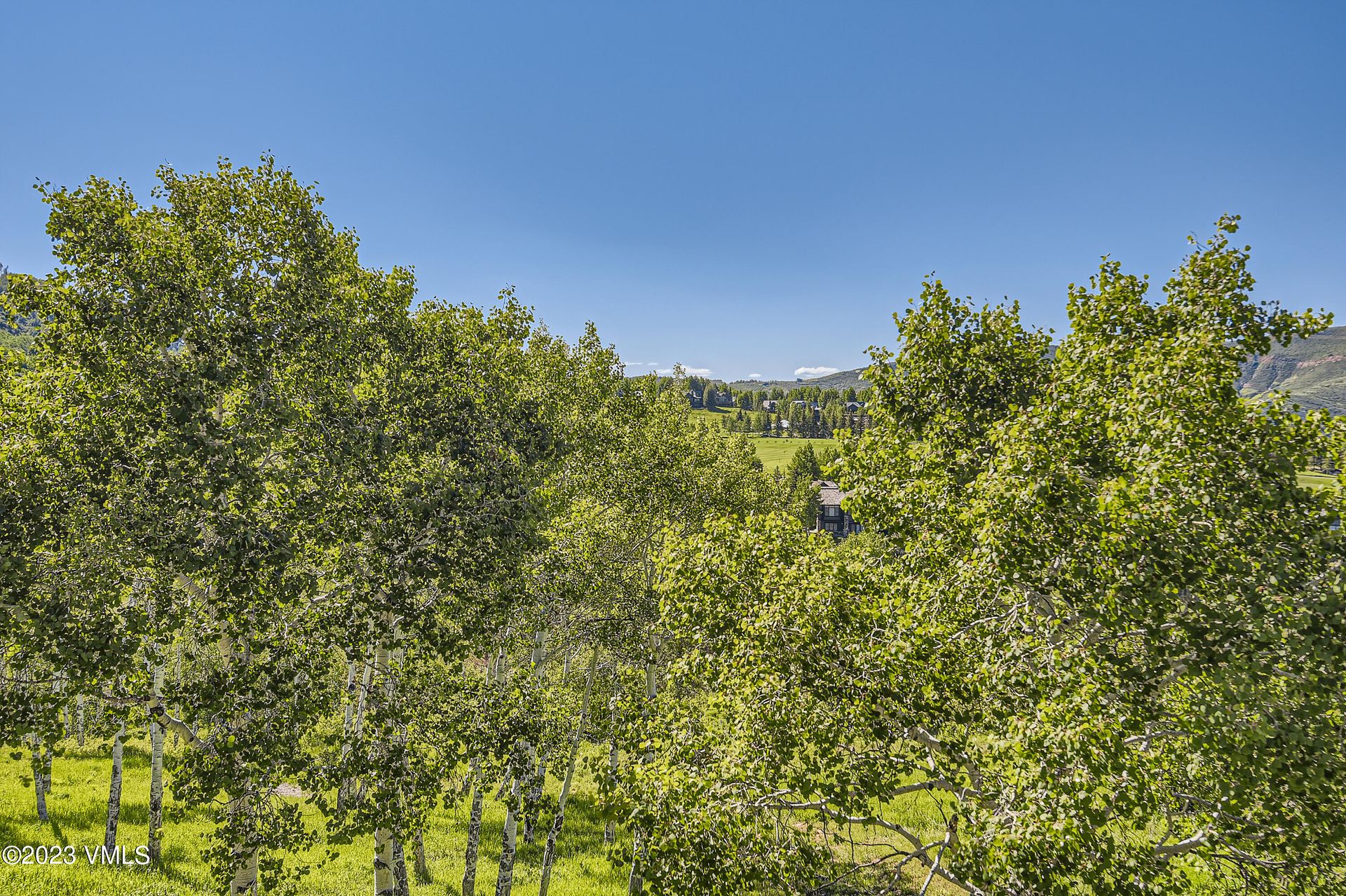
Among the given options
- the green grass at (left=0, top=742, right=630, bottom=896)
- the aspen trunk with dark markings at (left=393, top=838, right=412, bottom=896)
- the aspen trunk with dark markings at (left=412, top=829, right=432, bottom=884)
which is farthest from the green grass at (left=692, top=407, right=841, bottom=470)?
the aspen trunk with dark markings at (left=393, top=838, right=412, bottom=896)

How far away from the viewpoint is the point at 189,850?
18.5 metres

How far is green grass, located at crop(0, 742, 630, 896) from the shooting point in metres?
14.7

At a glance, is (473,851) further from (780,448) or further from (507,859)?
(780,448)

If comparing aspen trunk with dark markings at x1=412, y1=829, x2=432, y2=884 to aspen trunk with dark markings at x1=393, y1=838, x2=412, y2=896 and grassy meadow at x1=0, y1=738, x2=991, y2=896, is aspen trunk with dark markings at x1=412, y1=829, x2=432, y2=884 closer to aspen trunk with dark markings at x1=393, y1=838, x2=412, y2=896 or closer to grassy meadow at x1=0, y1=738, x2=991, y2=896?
grassy meadow at x1=0, y1=738, x2=991, y2=896

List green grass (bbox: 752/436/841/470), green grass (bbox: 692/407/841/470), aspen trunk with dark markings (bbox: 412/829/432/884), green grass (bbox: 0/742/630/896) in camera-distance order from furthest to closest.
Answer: green grass (bbox: 752/436/841/470) < green grass (bbox: 692/407/841/470) < aspen trunk with dark markings (bbox: 412/829/432/884) < green grass (bbox: 0/742/630/896)

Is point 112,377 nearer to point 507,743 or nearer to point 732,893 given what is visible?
point 507,743

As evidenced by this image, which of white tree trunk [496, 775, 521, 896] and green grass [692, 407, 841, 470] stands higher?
green grass [692, 407, 841, 470]

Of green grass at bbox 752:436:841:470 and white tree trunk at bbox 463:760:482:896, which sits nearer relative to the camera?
white tree trunk at bbox 463:760:482:896

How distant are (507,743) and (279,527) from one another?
20.2 feet

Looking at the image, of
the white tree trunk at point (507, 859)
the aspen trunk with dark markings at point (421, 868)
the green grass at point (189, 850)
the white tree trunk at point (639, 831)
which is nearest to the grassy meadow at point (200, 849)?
the green grass at point (189, 850)

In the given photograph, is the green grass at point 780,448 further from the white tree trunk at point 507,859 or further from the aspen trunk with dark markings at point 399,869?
the aspen trunk with dark markings at point 399,869

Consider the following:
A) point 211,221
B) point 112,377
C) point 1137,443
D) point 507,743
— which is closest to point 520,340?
point 211,221

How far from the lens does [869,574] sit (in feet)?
36.5

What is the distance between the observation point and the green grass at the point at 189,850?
14672mm
